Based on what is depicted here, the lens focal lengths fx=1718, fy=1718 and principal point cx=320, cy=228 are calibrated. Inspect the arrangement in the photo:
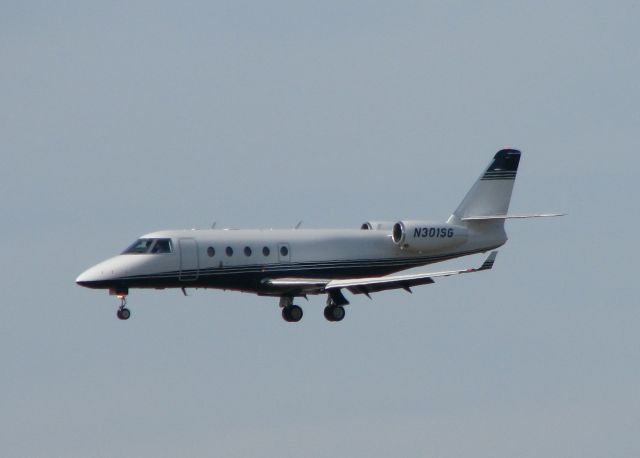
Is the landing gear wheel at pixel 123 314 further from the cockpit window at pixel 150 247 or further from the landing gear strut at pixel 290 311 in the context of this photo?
the landing gear strut at pixel 290 311

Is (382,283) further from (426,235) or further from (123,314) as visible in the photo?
(123,314)

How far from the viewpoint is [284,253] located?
6303 centimetres

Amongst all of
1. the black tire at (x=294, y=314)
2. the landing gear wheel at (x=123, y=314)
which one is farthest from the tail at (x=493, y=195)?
the landing gear wheel at (x=123, y=314)

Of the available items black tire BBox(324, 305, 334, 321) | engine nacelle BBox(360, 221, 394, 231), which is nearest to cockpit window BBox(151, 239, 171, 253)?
black tire BBox(324, 305, 334, 321)

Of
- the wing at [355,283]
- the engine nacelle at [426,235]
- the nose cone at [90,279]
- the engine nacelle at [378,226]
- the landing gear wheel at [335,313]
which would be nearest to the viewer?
the nose cone at [90,279]

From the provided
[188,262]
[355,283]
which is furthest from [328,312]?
[188,262]

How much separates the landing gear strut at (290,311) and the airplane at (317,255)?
0.04m

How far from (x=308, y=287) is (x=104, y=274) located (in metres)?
7.63

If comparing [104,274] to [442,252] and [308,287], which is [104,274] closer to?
[308,287]

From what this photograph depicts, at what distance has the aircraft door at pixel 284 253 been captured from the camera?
62.9 m

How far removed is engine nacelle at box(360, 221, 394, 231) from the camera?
218ft

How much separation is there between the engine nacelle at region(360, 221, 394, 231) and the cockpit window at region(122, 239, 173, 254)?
30.3 feet

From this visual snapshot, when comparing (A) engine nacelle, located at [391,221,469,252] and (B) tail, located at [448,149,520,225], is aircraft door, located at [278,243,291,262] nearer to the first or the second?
(A) engine nacelle, located at [391,221,469,252]

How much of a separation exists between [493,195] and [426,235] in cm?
408
